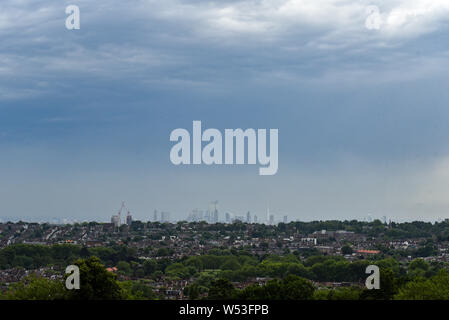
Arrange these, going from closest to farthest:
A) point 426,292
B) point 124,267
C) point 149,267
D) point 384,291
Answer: point 426,292
point 384,291
point 149,267
point 124,267

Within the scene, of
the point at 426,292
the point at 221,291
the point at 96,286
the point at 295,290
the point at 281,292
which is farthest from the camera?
the point at 221,291

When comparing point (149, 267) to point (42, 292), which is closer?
point (42, 292)

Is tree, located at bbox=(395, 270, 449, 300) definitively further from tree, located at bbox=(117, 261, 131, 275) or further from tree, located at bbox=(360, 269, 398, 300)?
tree, located at bbox=(117, 261, 131, 275)

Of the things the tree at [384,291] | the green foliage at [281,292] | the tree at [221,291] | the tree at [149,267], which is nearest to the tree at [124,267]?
the tree at [149,267]

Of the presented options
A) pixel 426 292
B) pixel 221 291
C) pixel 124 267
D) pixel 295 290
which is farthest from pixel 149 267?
pixel 426 292

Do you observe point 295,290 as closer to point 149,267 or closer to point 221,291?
point 221,291
